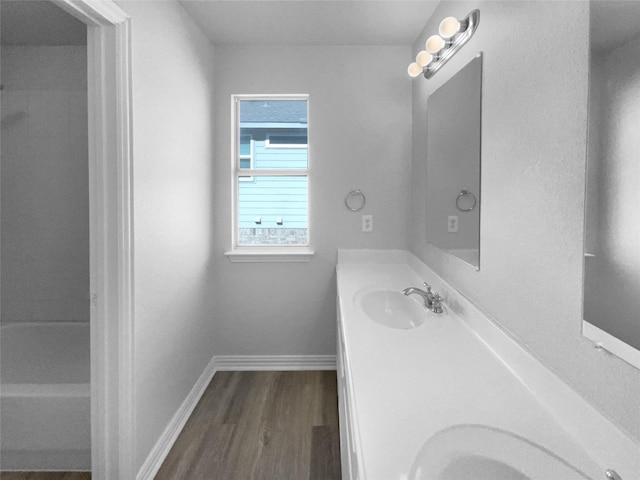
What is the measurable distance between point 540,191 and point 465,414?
0.64 metres

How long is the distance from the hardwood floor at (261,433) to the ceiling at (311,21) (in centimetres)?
244

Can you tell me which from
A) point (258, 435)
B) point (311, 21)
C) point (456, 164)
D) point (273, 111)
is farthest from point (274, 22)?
point (258, 435)

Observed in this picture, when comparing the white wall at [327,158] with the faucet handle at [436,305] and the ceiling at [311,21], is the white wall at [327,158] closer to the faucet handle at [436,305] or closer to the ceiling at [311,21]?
the ceiling at [311,21]

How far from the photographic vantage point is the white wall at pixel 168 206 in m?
1.68

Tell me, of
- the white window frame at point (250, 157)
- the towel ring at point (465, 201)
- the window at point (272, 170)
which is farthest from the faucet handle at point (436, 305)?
the white window frame at point (250, 157)

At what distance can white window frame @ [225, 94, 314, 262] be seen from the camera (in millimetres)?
2793

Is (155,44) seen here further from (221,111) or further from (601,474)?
(601,474)

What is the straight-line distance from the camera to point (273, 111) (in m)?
2.88

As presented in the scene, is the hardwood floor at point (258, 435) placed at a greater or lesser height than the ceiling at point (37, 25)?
lesser

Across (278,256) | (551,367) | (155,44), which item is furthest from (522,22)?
(278,256)

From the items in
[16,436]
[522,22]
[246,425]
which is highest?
[522,22]

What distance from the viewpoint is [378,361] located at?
1.10 m

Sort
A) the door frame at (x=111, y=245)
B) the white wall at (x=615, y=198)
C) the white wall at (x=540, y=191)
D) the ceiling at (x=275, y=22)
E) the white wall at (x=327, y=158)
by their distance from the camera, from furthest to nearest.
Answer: the white wall at (x=327, y=158), the ceiling at (x=275, y=22), the door frame at (x=111, y=245), the white wall at (x=540, y=191), the white wall at (x=615, y=198)

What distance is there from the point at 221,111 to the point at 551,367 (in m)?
2.60
